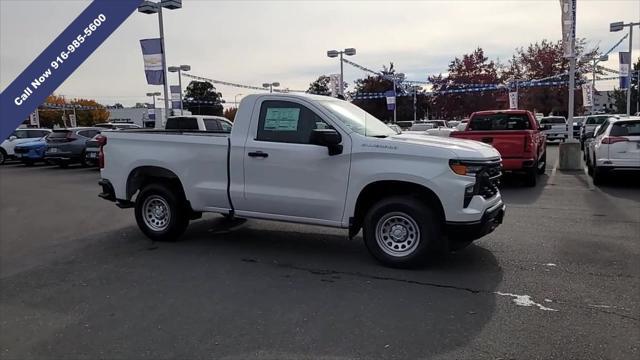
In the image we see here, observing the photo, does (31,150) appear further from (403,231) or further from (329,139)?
(403,231)

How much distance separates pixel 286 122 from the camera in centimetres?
645

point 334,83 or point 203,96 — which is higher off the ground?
point 203,96

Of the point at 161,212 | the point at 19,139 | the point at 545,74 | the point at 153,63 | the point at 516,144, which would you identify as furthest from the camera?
the point at 545,74

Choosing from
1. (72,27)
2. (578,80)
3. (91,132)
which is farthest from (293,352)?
(578,80)

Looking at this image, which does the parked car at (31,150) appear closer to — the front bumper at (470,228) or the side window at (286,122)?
the side window at (286,122)

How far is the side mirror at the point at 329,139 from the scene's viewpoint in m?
5.80

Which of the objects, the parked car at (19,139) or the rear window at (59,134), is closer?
the rear window at (59,134)

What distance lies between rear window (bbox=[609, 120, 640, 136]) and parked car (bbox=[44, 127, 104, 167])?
59.5ft

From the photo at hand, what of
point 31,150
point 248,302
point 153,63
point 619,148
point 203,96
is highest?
point 203,96

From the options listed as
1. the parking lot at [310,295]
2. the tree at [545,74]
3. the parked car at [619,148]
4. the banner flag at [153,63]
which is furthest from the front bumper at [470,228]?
the tree at [545,74]

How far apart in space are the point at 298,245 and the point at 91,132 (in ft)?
58.5

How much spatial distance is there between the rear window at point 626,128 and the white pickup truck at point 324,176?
7.34 metres

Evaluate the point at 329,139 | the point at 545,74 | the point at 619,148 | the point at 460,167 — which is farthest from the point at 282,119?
the point at 545,74

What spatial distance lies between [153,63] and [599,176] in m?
15.4
